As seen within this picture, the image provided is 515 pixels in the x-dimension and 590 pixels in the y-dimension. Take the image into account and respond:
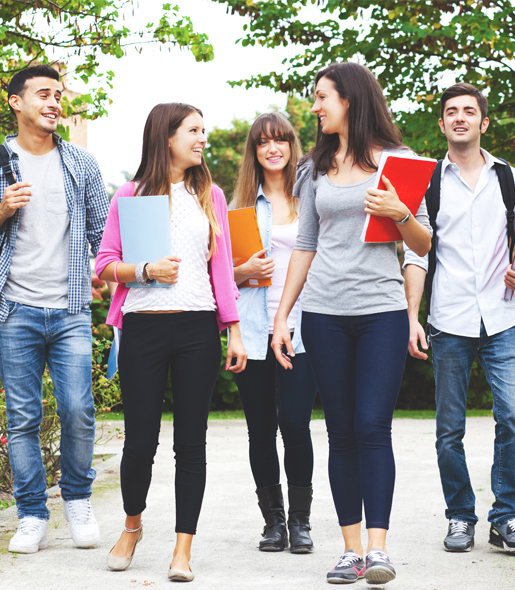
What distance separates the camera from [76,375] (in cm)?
414

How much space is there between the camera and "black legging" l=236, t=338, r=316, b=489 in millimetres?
4012

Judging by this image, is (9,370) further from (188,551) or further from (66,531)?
(188,551)

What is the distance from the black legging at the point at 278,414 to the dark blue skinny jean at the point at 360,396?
452mm

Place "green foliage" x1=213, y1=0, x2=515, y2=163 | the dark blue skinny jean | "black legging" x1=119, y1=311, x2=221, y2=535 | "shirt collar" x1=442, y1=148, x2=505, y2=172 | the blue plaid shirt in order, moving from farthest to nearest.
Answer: "green foliage" x1=213, y1=0, x2=515, y2=163 → "shirt collar" x1=442, y1=148, x2=505, y2=172 → the blue plaid shirt → "black legging" x1=119, y1=311, x2=221, y2=535 → the dark blue skinny jean

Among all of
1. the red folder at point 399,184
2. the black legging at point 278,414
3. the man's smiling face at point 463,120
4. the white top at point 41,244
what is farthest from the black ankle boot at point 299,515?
the man's smiling face at point 463,120

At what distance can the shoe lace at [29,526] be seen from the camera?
A: 3.97m

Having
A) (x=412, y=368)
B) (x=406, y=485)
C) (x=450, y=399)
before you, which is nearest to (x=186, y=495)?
(x=450, y=399)

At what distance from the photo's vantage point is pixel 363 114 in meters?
3.53

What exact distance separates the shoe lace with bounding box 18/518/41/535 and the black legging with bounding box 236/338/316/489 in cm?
113

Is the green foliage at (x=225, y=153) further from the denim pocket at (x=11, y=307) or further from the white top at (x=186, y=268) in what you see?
the white top at (x=186, y=268)

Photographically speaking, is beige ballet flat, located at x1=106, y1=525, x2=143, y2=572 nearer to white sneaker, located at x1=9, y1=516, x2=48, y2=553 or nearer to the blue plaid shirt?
white sneaker, located at x1=9, y1=516, x2=48, y2=553

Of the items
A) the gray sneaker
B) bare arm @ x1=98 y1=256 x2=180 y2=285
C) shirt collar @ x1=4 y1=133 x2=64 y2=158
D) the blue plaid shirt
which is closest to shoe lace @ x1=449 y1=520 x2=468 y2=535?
the gray sneaker

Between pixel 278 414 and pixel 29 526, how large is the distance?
1.36 metres

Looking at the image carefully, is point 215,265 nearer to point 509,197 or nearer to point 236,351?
point 236,351
